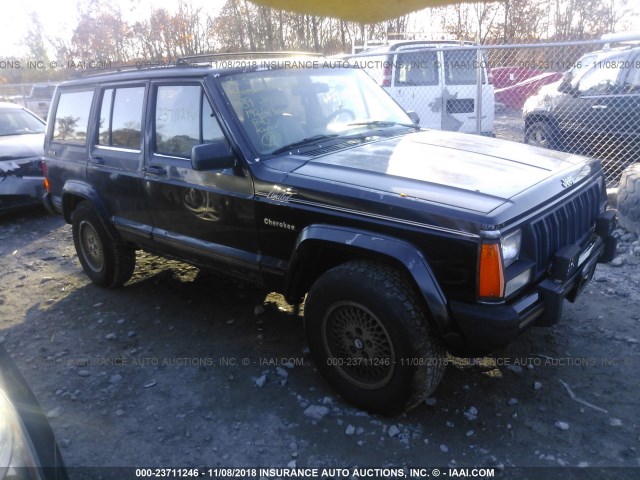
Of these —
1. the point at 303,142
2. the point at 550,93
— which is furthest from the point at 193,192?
the point at 550,93

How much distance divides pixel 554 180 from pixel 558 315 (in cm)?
76

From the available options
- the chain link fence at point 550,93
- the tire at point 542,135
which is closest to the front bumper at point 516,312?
the chain link fence at point 550,93

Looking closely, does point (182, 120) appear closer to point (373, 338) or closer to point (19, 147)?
point (373, 338)

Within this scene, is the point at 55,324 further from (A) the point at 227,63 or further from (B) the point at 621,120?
(B) the point at 621,120

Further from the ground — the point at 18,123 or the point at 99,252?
the point at 18,123

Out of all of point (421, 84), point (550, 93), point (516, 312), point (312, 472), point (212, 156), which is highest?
point (421, 84)

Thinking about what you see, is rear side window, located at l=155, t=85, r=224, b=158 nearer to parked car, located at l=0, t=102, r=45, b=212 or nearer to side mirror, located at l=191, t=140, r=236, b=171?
side mirror, located at l=191, t=140, r=236, b=171

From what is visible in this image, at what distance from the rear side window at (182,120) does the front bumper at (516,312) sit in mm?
1906

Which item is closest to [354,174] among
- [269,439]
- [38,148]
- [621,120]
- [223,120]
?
[223,120]

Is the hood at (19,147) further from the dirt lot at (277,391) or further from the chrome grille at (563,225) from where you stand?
the chrome grille at (563,225)

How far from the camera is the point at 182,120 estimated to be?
372 cm

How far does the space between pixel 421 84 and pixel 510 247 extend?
23.9ft

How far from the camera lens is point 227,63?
146 inches

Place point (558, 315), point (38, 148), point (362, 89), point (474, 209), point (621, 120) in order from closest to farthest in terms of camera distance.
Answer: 1. point (474, 209)
2. point (558, 315)
3. point (362, 89)
4. point (621, 120)
5. point (38, 148)
